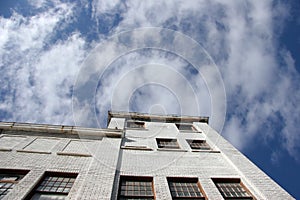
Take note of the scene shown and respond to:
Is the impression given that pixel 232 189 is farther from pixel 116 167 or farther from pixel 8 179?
pixel 8 179

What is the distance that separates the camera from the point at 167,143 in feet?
51.8

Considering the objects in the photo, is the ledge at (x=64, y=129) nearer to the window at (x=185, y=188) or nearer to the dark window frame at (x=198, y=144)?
the window at (x=185, y=188)

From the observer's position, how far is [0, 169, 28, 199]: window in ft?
27.9

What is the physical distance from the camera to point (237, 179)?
436 inches

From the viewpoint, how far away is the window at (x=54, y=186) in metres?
8.66

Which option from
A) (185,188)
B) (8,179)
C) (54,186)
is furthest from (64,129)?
(185,188)

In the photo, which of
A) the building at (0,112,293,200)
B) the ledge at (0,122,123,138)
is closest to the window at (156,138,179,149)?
the building at (0,112,293,200)

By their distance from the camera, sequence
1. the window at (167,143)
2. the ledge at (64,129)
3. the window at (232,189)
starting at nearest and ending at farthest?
the window at (232,189)
the ledge at (64,129)
the window at (167,143)

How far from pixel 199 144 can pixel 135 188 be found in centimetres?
779

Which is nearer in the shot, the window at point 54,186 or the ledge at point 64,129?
the window at point 54,186

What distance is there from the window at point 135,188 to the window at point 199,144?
19.9 ft

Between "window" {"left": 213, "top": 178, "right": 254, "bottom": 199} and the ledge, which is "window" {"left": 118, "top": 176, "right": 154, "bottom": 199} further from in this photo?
the ledge

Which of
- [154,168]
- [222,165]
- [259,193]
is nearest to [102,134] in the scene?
[154,168]

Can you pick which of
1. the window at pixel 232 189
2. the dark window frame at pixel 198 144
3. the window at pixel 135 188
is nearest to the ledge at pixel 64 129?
the window at pixel 135 188
